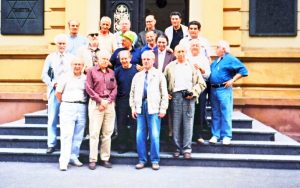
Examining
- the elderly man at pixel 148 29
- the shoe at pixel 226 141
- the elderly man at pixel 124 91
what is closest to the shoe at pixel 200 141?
the shoe at pixel 226 141

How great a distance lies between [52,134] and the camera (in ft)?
25.2

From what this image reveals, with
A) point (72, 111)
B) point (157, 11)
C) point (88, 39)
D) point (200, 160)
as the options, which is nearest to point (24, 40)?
point (88, 39)

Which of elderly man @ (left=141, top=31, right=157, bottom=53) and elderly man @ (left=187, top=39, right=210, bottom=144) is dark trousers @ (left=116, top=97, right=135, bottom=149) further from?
elderly man @ (left=187, top=39, right=210, bottom=144)

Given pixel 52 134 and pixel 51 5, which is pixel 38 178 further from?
pixel 51 5

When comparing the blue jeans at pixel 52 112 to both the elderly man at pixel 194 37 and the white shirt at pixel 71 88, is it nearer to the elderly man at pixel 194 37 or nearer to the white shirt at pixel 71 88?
the white shirt at pixel 71 88

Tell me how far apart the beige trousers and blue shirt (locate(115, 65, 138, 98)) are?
0.95ft

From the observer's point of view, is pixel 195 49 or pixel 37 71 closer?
pixel 195 49

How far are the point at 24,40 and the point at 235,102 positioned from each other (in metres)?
4.99

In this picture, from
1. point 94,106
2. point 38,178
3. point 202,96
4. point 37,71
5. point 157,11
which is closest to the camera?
point 38,178

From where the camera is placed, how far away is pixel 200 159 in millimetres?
7512

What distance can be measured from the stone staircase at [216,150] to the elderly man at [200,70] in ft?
0.77

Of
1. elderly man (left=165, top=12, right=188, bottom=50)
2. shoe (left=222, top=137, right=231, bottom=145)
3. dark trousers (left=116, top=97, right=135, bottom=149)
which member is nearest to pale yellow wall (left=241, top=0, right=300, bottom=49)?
elderly man (left=165, top=12, right=188, bottom=50)

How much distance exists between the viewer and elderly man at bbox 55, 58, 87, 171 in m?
7.28

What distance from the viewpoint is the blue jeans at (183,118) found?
7398mm
